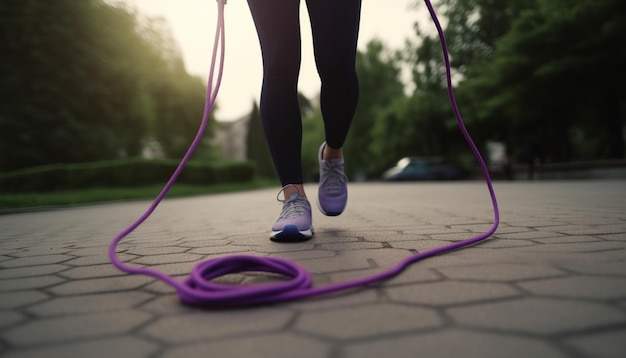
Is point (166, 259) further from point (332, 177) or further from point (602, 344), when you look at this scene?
point (602, 344)

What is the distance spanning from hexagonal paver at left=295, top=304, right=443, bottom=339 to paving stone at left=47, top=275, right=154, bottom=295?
62 cm

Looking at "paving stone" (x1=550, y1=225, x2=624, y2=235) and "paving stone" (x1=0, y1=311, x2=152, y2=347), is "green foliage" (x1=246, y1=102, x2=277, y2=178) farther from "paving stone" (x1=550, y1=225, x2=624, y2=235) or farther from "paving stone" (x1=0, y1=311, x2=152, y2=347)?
"paving stone" (x1=0, y1=311, x2=152, y2=347)

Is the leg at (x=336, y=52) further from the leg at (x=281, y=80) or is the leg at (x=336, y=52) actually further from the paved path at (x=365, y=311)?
the paved path at (x=365, y=311)

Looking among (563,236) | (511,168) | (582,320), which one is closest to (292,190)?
(563,236)

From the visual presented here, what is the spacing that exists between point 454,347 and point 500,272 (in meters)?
0.53

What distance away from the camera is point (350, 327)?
807 millimetres

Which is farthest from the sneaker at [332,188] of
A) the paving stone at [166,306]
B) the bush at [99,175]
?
the bush at [99,175]

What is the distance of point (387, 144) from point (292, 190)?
2459cm

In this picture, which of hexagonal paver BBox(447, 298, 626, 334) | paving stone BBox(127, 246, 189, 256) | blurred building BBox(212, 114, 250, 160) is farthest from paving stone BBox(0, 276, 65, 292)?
blurred building BBox(212, 114, 250, 160)

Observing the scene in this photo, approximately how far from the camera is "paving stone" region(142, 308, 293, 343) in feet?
2.63

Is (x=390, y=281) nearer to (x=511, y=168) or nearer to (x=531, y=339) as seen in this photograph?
(x=531, y=339)

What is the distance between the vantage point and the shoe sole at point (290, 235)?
1.79m

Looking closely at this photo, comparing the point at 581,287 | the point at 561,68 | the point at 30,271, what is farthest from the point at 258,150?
the point at 581,287

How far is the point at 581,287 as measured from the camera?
0.99m
